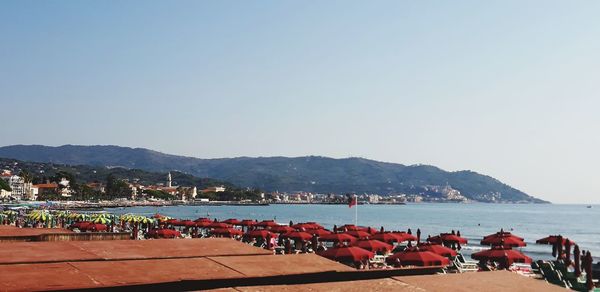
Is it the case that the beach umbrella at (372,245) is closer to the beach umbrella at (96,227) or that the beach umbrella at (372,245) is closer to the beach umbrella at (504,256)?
the beach umbrella at (504,256)

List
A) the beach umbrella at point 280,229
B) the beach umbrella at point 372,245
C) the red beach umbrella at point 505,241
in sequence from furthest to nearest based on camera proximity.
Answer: the beach umbrella at point 280,229 < the red beach umbrella at point 505,241 < the beach umbrella at point 372,245

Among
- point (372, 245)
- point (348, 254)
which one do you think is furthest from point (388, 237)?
point (348, 254)

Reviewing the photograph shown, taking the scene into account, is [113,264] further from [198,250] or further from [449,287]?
[449,287]

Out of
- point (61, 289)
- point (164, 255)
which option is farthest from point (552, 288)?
point (164, 255)

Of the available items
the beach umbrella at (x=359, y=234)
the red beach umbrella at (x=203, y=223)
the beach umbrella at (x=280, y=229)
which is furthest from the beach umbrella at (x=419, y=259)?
the red beach umbrella at (x=203, y=223)

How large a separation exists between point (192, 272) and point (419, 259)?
18317 mm

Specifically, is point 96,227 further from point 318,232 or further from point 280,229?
point 318,232

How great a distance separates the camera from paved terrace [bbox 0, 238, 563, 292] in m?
4.23

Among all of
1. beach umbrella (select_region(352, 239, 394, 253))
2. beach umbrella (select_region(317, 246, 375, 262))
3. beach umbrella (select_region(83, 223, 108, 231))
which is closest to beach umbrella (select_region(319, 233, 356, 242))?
beach umbrella (select_region(352, 239, 394, 253))

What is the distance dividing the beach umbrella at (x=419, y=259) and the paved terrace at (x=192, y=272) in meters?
16.1

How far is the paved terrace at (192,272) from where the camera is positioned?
4227mm

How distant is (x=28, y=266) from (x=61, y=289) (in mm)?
1064

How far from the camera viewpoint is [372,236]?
32594mm

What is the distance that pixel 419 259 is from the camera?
22.7 metres
